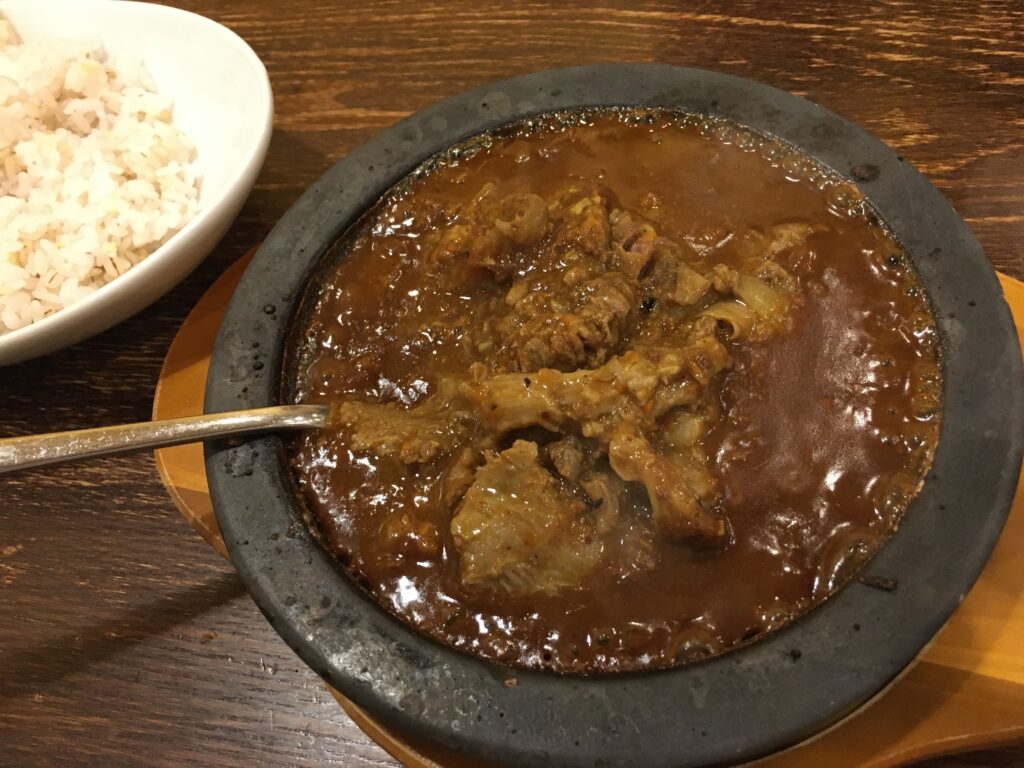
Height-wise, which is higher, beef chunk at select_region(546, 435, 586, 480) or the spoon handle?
beef chunk at select_region(546, 435, 586, 480)

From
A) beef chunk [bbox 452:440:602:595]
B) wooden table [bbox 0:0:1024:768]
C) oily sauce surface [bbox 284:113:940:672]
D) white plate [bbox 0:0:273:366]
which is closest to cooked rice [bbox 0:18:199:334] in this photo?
white plate [bbox 0:0:273:366]

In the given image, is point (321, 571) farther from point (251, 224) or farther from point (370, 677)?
point (251, 224)

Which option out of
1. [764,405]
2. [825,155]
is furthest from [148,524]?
[825,155]

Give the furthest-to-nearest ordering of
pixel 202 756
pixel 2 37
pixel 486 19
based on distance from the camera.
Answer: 1. pixel 486 19
2. pixel 2 37
3. pixel 202 756

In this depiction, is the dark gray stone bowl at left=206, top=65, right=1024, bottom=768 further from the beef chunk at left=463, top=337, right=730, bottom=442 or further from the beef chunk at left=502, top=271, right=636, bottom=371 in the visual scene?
the beef chunk at left=502, top=271, right=636, bottom=371

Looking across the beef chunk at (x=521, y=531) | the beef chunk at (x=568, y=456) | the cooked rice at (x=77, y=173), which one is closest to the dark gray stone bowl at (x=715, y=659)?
the beef chunk at (x=521, y=531)

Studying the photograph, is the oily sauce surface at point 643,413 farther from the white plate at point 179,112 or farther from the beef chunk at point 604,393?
the white plate at point 179,112
